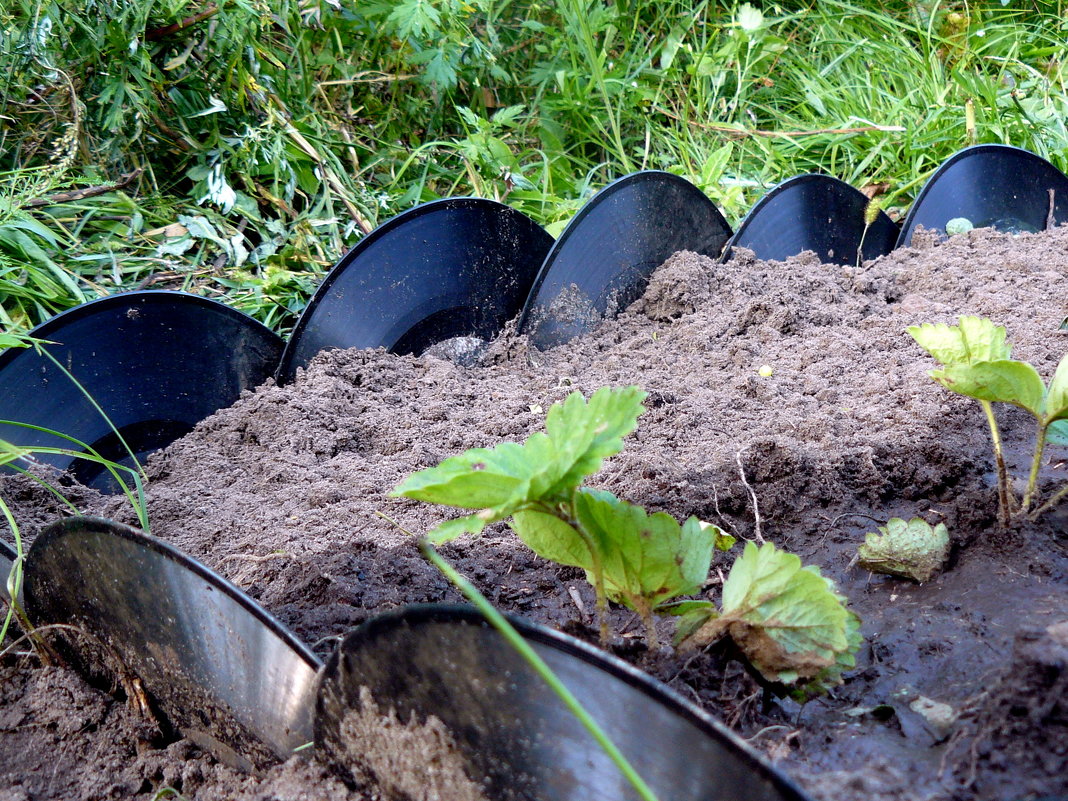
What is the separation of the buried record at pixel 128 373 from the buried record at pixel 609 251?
2.24ft

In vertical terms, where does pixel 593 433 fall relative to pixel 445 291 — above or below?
above

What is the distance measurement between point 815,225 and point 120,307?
6.45ft

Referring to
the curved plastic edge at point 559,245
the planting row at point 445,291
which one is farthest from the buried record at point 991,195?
the curved plastic edge at point 559,245

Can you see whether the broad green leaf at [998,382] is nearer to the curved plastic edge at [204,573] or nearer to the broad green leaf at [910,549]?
the broad green leaf at [910,549]

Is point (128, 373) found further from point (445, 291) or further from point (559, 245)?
Answer: point (559, 245)

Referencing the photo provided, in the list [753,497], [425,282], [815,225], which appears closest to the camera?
[753,497]

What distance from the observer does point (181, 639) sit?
2.98 feet

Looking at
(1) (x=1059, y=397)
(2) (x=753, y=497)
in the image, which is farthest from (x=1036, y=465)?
(2) (x=753, y=497)

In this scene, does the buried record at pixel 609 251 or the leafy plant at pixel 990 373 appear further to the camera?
the buried record at pixel 609 251

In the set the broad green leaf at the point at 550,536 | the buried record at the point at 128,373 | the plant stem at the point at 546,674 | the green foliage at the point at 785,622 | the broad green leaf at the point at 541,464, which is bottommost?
the buried record at the point at 128,373

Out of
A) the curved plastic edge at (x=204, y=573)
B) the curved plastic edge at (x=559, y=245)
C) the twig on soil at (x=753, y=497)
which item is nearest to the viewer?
the curved plastic edge at (x=204, y=573)

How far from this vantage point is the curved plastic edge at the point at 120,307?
162 cm

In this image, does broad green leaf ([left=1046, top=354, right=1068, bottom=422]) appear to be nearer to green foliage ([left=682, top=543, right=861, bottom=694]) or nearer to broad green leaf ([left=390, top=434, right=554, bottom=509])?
green foliage ([left=682, top=543, right=861, bottom=694])

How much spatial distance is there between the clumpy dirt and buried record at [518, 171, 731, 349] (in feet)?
0.22
